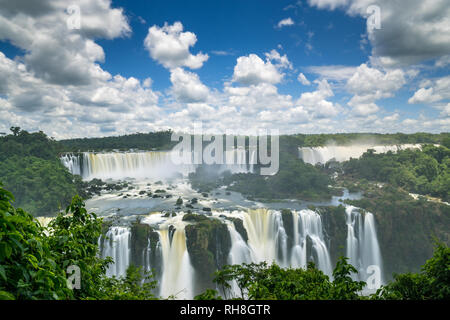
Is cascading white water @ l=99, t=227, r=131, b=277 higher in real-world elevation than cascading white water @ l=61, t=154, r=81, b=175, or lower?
lower

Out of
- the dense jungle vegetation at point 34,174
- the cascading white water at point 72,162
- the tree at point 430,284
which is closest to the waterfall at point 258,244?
the dense jungle vegetation at point 34,174

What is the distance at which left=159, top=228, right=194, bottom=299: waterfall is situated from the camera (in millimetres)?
13188

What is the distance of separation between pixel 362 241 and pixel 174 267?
14851 mm

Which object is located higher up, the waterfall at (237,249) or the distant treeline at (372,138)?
the distant treeline at (372,138)

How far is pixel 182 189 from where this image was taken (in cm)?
2606

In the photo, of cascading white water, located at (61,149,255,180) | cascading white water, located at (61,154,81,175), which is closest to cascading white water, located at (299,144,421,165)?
cascading white water, located at (61,149,255,180)

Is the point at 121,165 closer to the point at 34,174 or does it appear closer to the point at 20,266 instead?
the point at 34,174

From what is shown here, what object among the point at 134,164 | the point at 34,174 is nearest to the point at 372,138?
the point at 134,164

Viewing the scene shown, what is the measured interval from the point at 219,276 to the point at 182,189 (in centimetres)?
2256

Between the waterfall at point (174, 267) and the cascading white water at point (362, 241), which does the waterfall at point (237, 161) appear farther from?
the waterfall at point (174, 267)

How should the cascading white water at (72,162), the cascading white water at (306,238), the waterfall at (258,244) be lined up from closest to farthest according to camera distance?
the waterfall at (258,244) < the cascading white water at (306,238) < the cascading white water at (72,162)

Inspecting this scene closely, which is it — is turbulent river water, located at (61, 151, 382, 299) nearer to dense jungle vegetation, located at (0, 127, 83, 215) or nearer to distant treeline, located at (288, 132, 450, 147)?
dense jungle vegetation, located at (0, 127, 83, 215)

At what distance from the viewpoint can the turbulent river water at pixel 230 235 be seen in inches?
519

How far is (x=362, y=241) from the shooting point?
A: 19438 mm
